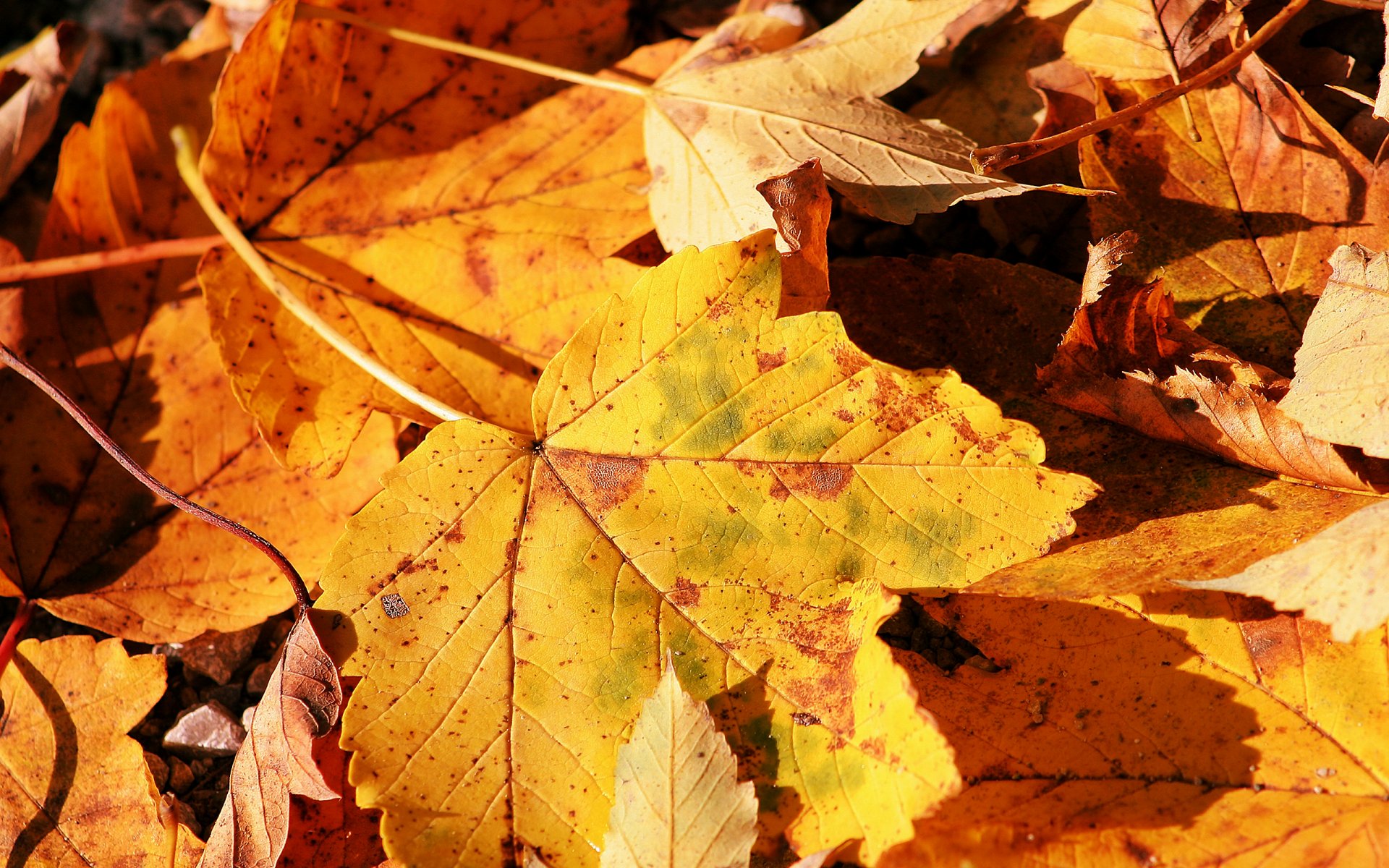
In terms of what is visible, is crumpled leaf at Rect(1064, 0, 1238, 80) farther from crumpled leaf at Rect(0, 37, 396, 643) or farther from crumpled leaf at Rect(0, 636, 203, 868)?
crumpled leaf at Rect(0, 636, 203, 868)

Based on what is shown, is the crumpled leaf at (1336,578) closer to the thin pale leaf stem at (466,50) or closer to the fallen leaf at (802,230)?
the fallen leaf at (802,230)

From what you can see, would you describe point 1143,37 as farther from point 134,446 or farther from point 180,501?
point 134,446

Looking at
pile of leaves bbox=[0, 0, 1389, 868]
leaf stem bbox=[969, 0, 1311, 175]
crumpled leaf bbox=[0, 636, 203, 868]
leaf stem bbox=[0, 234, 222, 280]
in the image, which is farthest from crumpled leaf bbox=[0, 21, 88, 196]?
leaf stem bbox=[969, 0, 1311, 175]

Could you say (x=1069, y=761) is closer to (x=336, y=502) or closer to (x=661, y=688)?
(x=661, y=688)

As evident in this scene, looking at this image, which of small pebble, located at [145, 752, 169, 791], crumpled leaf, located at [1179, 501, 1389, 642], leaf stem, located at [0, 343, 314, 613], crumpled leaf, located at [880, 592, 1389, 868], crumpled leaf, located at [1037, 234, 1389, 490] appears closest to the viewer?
Result: crumpled leaf, located at [1179, 501, 1389, 642]

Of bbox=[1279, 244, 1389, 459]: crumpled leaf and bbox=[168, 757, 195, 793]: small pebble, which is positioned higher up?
bbox=[1279, 244, 1389, 459]: crumpled leaf
